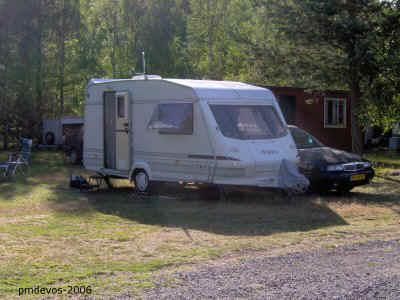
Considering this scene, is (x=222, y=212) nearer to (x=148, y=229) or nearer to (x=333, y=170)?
(x=148, y=229)

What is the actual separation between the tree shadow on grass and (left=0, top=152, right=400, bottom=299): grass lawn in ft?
0.06

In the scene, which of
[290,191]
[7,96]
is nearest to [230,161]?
[290,191]

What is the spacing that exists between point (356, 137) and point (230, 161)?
9260 millimetres

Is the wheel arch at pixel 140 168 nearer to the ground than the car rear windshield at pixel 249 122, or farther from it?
nearer to the ground

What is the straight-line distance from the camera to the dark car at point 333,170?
1213 cm

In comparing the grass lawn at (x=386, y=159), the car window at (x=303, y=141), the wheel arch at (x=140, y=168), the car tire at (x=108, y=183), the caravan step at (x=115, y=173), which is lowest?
the grass lawn at (x=386, y=159)

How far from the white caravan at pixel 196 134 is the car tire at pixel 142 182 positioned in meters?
0.02

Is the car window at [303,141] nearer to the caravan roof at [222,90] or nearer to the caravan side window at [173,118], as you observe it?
the caravan roof at [222,90]

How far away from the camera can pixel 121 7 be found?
116 feet

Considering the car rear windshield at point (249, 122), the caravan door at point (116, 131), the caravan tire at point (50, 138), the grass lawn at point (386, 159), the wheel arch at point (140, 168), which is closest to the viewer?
the car rear windshield at point (249, 122)

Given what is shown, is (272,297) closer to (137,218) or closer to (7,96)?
(137,218)

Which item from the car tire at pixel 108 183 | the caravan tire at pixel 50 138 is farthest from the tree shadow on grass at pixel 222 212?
the caravan tire at pixel 50 138

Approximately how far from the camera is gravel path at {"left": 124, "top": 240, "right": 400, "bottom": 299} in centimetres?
530

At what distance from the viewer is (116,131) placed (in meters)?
13.2
